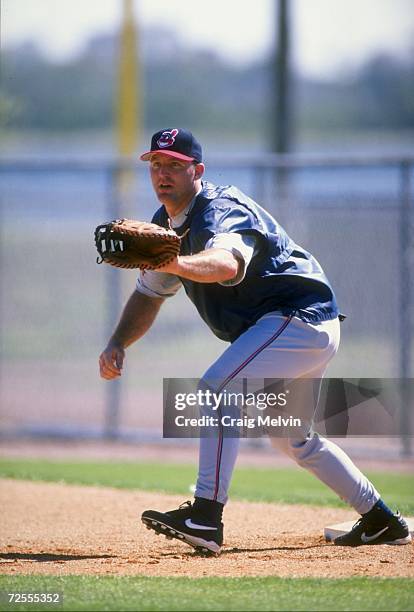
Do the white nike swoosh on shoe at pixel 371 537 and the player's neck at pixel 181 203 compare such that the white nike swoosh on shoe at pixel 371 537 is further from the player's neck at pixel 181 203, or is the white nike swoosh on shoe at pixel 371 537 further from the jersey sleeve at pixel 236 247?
the player's neck at pixel 181 203

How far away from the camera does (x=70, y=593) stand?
4.25 m

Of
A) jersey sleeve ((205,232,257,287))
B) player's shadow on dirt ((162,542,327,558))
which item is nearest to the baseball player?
jersey sleeve ((205,232,257,287))

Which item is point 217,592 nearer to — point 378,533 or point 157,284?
point 378,533

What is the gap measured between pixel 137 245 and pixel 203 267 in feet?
0.99

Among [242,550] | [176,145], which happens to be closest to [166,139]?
[176,145]

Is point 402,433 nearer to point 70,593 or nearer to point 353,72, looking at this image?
point 70,593

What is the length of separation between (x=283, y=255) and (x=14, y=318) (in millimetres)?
6328

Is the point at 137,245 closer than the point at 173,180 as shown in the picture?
Yes

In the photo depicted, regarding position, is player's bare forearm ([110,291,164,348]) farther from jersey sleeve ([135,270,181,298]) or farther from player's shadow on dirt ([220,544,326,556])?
player's shadow on dirt ([220,544,326,556])

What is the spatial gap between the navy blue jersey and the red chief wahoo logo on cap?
29cm

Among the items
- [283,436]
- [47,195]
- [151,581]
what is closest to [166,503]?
[283,436]

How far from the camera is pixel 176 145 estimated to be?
5.12 meters

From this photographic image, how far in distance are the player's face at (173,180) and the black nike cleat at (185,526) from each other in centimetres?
148

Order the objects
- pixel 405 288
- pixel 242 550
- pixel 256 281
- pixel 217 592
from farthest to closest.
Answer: pixel 405 288, pixel 242 550, pixel 256 281, pixel 217 592
